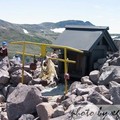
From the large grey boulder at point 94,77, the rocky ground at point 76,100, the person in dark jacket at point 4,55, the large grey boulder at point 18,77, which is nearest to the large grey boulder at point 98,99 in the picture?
the rocky ground at point 76,100

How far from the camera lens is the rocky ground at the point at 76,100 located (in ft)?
28.8

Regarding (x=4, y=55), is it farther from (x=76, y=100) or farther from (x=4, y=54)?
(x=76, y=100)

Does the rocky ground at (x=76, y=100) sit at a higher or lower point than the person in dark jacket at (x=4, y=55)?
lower

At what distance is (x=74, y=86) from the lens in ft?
39.3

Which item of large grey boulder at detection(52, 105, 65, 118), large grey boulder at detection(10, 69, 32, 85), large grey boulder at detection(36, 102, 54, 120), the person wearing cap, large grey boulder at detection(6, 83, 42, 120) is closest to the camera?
large grey boulder at detection(52, 105, 65, 118)

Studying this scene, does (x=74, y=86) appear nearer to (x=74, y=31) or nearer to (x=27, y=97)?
(x=27, y=97)

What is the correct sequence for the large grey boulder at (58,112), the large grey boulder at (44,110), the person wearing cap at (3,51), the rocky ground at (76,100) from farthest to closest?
the person wearing cap at (3,51) → the large grey boulder at (44,110) → the large grey boulder at (58,112) → the rocky ground at (76,100)

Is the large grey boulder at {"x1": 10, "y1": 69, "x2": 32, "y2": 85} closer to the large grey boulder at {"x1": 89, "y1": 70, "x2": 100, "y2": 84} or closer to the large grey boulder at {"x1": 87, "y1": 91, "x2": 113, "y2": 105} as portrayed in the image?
the large grey boulder at {"x1": 89, "y1": 70, "x2": 100, "y2": 84}

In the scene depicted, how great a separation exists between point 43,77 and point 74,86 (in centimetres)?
238

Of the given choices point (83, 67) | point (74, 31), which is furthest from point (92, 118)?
point (74, 31)

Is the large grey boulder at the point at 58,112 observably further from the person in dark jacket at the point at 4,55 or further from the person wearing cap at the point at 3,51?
the person wearing cap at the point at 3,51

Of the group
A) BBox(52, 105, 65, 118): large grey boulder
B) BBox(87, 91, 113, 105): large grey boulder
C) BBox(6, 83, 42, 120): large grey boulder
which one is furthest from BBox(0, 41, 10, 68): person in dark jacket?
BBox(87, 91, 113, 105): large grey boulder

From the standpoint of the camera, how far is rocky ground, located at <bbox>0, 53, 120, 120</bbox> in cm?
877

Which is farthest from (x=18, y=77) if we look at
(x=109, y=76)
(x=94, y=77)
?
(x=109, y=76)
